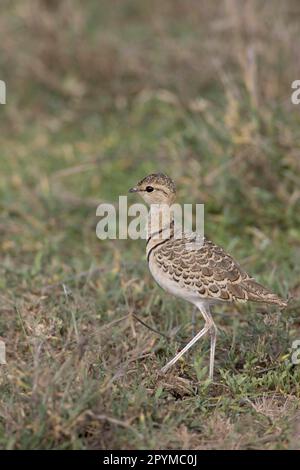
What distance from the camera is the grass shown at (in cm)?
366

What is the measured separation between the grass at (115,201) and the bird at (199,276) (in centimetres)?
25

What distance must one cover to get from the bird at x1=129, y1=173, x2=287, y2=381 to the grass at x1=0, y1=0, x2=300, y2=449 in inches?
9.8

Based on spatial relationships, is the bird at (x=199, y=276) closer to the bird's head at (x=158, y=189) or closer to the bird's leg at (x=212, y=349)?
the bird's leg at (x=212, y=349)

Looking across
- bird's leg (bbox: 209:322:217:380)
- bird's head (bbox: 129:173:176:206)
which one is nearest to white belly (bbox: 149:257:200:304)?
bird's leg (bbox: 209:322:217:380)

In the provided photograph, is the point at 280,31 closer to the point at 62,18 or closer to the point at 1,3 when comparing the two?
the point at 62,18

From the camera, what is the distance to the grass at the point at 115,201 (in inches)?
144

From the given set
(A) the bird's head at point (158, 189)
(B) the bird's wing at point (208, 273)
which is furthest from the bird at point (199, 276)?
(A) the bird's head at point (158, 189)

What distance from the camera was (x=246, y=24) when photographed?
6.95 meters

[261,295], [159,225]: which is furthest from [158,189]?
[261,295]

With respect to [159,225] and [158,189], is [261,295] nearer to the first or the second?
[159,225]

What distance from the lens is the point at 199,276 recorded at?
4.18m

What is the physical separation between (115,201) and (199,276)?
8.17ft

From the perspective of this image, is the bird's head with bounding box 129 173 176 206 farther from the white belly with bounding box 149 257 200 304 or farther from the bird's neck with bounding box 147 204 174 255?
the white belly with bounding box 149 257 200 304

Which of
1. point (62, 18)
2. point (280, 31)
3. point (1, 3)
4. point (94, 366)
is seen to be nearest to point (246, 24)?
point (280, 31)
